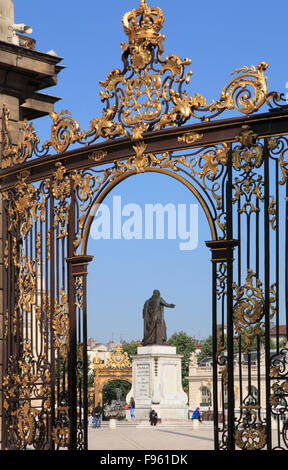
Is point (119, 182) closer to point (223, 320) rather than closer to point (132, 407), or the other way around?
point (223, 320)

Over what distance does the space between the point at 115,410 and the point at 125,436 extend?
40.6 ft

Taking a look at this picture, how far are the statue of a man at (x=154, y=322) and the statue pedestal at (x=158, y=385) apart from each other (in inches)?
12.0

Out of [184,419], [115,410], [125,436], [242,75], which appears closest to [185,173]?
[242,75]

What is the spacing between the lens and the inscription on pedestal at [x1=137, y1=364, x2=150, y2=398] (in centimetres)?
2195

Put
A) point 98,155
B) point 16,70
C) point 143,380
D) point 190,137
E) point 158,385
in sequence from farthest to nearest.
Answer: point 143,380 < point 158,385 < point 16,70 < point 98,155 < point 190,137

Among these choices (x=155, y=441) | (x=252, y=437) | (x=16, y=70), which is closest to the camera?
(x=252, y=437)

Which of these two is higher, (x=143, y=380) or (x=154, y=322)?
(x=154, y=322)

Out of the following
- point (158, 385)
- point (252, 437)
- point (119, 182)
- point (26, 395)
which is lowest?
point (158, 385)

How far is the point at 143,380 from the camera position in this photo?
22109mm

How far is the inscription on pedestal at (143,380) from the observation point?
2195 cm

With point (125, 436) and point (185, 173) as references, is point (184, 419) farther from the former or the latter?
point (185, 173)

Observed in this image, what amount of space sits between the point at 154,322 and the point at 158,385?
189 cm

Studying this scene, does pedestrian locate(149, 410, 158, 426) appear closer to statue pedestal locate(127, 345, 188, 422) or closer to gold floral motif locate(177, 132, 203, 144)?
statue pedestal locate(127, 345, 188, 422)

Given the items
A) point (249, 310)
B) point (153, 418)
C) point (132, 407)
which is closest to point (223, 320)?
point (249, 310)
